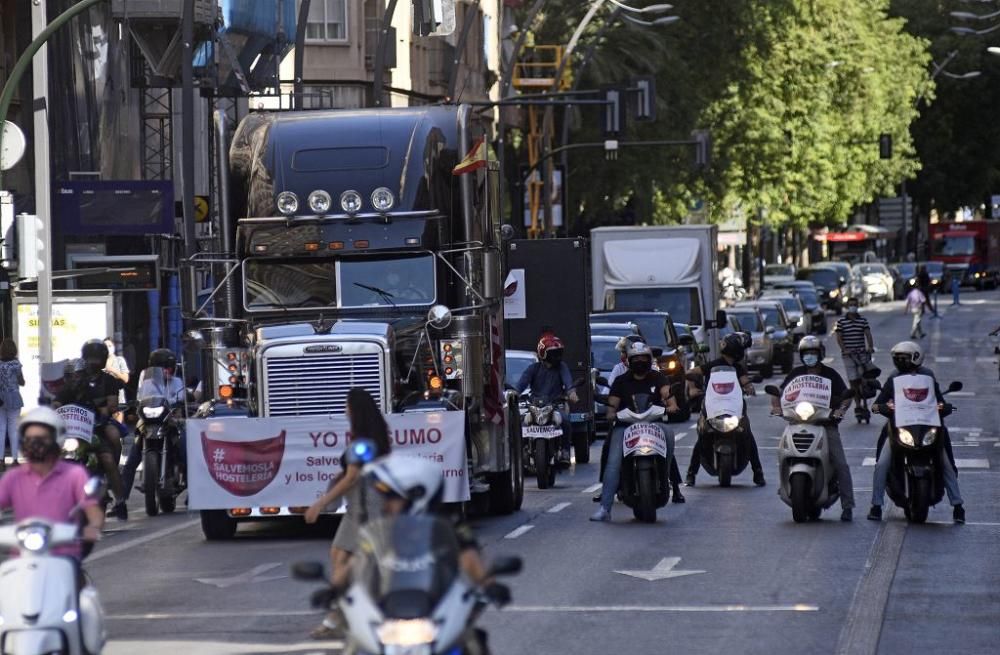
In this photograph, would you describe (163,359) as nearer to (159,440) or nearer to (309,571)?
(159,440)

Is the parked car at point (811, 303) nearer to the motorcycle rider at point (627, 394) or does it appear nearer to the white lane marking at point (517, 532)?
the motorcycle rider at point (627, 394)

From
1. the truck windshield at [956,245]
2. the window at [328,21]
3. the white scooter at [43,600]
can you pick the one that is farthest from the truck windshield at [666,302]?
the truck windshield at [956,245]

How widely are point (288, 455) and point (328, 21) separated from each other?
39.3m

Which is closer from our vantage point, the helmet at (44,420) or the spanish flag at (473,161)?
the helmet at (44,420)

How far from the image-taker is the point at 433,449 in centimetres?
1912

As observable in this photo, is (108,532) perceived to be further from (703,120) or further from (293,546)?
(703,120)

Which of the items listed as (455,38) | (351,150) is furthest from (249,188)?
(455,38)

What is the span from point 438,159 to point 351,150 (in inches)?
29.9

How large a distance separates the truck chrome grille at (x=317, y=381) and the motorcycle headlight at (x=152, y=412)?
122 inches

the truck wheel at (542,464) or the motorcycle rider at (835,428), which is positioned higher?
the motorcycle rider at (835,428)

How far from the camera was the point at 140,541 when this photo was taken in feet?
→ 64.7

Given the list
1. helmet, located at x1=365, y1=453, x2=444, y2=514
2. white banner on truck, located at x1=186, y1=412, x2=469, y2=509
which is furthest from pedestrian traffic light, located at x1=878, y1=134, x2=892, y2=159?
helmet, located at x1=365, y1=453, x2=444, y2=514

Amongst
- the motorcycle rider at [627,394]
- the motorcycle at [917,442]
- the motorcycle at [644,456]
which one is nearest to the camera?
the motorcycle at [917,442]

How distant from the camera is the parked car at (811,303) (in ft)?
220
